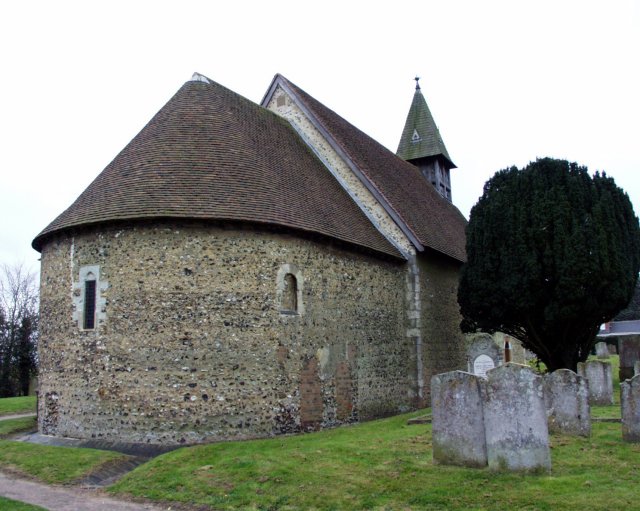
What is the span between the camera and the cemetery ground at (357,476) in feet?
26.0

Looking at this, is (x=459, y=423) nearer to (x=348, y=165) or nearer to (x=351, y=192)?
(x=351, y=192)

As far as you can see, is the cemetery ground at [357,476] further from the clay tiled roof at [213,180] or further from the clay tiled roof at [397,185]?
the clay tiled roof at [397,185]

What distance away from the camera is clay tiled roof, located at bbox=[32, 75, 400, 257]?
46.1 ft

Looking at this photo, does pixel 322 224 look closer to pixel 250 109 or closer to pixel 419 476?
pixel 250 109

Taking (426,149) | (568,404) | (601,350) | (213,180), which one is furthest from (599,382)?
(426,149)

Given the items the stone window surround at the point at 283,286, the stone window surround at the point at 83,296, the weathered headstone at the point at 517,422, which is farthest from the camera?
the stone window surround at the point at 283,286

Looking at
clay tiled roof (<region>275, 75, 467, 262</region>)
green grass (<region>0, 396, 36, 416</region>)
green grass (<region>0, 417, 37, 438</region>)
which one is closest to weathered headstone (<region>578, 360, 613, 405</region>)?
clay tiled roof (<region>275, 75, 467, 262</region>)

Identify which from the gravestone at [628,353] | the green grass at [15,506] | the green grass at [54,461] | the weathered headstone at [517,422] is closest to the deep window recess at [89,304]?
the green grass at [54,461]

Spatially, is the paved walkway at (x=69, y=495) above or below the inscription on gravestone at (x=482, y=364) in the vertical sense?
below

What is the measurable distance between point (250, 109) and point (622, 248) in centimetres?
1194

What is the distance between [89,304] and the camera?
14.3 metres

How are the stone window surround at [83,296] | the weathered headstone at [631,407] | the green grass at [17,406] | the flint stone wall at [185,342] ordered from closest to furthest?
the weathered headstone at [631,407] < the flint stone wall at [185,342] < the stone window surround at [83,296] < the green grass at [17,406]

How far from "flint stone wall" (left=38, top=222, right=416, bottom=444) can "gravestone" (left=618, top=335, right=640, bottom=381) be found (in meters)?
10.1

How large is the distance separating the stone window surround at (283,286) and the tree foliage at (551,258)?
6481 millimetres
